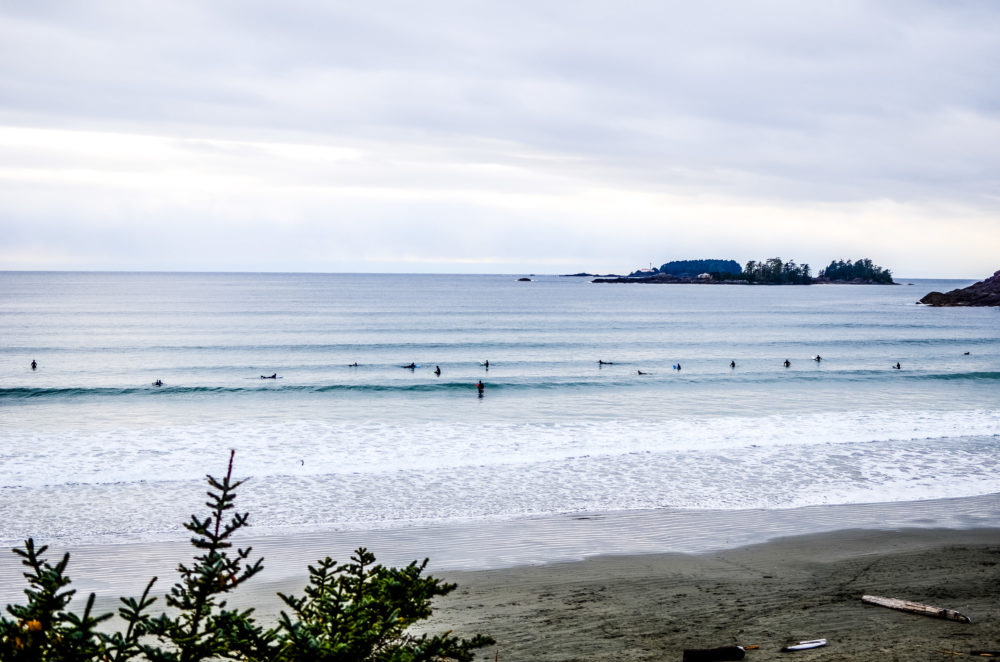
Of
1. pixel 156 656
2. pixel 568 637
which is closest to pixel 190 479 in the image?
pixel 568 637

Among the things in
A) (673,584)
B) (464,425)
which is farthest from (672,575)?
(464,425)

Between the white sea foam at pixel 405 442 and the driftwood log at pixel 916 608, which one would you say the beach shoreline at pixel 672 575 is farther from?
the white sea foam at pixel 405 442

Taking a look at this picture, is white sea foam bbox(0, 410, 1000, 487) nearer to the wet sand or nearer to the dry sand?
the wet sand

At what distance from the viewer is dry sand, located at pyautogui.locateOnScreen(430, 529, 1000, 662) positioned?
823cm

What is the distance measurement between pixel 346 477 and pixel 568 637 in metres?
9.37

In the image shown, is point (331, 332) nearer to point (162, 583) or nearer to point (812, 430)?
point (812, 430)

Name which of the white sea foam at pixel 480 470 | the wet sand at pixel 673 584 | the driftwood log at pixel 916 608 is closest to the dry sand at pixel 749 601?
the wet sand at pixel 673 584

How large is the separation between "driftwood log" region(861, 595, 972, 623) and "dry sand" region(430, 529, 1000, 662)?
0.15m

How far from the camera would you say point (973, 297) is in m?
110

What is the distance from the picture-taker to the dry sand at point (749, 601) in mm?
8234

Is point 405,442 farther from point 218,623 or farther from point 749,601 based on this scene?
point 218,623

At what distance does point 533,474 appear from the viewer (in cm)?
1716

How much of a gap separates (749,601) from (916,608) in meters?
1.98

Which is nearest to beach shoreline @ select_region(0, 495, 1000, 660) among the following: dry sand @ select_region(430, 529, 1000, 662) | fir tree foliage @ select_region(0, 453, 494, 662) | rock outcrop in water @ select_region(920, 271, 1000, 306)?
dry sand @ select_region(430, 529, 1000, 662)
